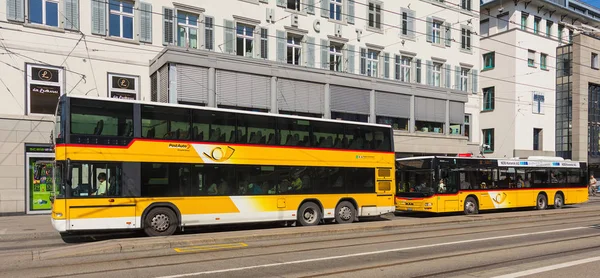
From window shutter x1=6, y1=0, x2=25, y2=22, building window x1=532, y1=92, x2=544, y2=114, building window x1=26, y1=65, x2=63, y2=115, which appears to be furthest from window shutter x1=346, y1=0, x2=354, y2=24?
Answer: building window x1=532, y1=92, x2=544, y2=114

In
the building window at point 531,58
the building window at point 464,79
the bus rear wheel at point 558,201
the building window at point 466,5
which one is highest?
the building window at point 466,5

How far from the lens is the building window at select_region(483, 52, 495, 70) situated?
4472cm

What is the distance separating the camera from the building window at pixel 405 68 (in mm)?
32250

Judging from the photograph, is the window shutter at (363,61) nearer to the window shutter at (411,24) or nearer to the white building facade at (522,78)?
the window shutter at (411,24)

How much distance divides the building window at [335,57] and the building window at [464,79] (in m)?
11.3

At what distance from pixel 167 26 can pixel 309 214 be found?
1242 centimetres

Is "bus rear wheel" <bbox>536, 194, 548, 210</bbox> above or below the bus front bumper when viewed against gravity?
below

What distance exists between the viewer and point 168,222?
44.7ft

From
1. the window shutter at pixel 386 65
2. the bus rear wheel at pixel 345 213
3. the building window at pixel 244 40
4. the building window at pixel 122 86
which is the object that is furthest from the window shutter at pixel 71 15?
the window shutter at pixel 386 65

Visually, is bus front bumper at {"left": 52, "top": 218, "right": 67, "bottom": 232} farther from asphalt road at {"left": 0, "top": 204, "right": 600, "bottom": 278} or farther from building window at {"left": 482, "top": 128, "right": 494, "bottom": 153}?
building window at {"left": 482, "top": 128, "right": 494, "bottom": 153}

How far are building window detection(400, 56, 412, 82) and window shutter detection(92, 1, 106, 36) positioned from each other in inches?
733

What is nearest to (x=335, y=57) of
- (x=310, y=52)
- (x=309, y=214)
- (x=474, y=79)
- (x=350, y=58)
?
(x=350, y=58)

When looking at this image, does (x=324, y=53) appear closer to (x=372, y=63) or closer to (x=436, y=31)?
(x=372, y=63)

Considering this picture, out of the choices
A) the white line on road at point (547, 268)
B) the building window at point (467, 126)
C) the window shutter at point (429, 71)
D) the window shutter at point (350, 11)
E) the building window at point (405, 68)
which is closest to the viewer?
the white line on road at point (547, 268)
